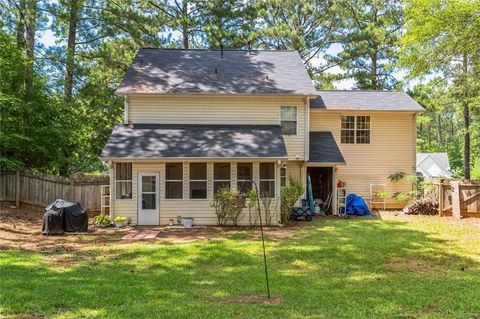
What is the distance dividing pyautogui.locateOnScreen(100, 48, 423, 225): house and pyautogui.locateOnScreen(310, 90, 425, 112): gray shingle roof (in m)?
0.06

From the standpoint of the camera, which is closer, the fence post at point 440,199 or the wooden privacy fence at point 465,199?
the wooden privacy fence at point 465,199

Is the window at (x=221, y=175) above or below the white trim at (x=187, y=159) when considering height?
below

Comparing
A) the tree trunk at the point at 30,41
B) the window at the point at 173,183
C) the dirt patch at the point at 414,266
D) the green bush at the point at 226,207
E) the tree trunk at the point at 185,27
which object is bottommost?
the dirt patch at the point at 414,266

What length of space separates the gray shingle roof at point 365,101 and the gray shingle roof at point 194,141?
14.5 feet

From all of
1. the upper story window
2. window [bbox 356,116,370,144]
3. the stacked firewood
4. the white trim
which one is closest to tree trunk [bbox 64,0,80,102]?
the white trim

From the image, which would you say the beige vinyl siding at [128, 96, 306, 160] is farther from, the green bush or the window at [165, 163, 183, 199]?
the green bush

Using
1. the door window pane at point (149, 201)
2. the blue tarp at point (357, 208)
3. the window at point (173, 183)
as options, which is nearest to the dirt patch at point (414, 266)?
the window at point (173, 183)

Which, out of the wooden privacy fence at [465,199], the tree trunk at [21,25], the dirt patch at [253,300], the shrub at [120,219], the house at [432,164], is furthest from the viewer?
the house at [432,164]

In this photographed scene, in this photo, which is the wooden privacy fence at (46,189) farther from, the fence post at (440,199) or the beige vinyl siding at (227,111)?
the fence post at (440,199)

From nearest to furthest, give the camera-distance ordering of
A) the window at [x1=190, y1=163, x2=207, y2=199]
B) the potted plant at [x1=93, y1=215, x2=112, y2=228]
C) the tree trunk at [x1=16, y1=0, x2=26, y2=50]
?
1. the potted plant at [x1=93, y1=215, x2=112, y2=228]
2. the window at [x1=190, y1=163, x2=207, y2=199]
3. the tree trunk at [x1=16, y1=0, x2=26, y2=50]

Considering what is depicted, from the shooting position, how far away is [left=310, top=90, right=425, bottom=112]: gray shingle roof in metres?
19.0

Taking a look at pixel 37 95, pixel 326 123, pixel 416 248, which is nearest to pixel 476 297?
pixel 416 248

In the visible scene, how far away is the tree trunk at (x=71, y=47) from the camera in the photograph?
20.3m

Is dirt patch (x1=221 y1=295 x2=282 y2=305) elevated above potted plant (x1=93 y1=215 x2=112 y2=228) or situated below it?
below
